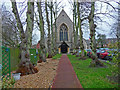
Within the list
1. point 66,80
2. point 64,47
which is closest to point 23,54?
point 66,80

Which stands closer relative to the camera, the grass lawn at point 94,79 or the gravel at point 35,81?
the grass lawn at point 94,79

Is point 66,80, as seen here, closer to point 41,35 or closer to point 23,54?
point 23,54

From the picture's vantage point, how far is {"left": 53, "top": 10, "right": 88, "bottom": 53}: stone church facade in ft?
150

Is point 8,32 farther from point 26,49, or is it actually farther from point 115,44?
point 115,44

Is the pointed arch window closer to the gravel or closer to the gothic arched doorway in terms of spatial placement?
the gothic arched doorway

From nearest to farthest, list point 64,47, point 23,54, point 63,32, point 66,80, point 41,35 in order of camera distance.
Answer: point 66,80 → point 23,54 → point 41,35 → point 64,47 → point 63,32

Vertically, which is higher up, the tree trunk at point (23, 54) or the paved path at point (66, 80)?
the tree trunk at point (23, 54)

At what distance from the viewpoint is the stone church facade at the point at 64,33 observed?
4569 centimetres

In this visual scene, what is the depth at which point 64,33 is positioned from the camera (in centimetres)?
4712

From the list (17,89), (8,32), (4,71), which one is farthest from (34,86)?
(8,32)

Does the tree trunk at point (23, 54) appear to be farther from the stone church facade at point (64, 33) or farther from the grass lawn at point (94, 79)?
the stone church facade at point (64, 33)

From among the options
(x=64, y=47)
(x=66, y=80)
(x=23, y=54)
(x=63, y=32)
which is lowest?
(x=66, y=80)

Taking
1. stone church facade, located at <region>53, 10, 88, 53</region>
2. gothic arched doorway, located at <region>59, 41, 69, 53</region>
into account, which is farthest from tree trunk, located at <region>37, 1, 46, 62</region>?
gothic arched doorway, located at <region>59, 41, 69, 53</region>

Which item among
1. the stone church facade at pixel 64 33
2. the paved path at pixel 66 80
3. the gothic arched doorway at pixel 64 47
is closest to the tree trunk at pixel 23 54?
the paved path at pixel 66 80
